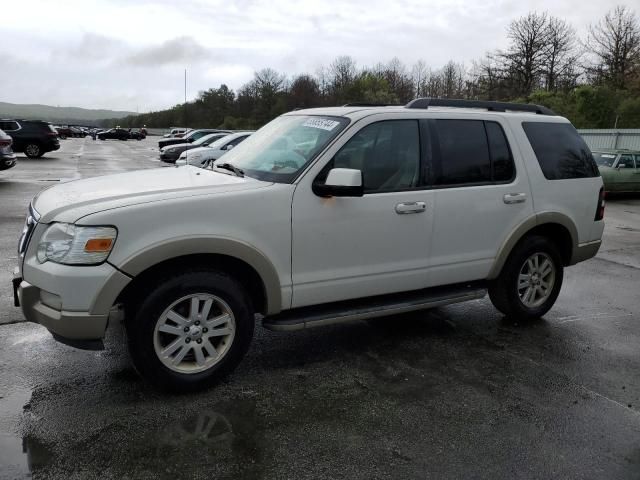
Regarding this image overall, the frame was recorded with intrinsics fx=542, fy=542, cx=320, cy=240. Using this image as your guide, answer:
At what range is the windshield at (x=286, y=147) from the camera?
3936 mm

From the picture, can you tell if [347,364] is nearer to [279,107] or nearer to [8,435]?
[8,435]

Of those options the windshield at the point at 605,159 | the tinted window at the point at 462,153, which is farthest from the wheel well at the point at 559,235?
the windshield at the point at 605,159

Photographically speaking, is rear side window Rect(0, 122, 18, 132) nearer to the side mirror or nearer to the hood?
the hood

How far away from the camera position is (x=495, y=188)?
15.3 feet

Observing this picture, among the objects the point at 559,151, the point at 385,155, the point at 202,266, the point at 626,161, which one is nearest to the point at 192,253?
the point at 202,266

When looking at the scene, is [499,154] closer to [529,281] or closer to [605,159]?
[529,281]

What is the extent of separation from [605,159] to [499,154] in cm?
1409

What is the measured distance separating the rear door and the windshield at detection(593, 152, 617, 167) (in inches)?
538

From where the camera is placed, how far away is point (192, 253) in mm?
3426

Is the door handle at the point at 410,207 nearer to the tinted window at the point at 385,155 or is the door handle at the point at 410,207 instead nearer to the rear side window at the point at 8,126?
the tinted window at the point at 385,155

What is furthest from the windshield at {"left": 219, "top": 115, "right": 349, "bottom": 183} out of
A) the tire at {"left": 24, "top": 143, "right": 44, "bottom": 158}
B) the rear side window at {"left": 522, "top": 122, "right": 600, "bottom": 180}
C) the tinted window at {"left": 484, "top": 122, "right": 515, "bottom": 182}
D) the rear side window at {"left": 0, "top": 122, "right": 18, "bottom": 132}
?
the tire at {"left": 24, "top": 143, "right": 44, "bottom": 158}

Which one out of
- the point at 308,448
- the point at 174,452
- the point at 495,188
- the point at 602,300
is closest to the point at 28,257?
the point at 174,452

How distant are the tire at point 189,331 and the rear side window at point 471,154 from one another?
6.33 ft

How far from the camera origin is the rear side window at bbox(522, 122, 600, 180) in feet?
16.4
